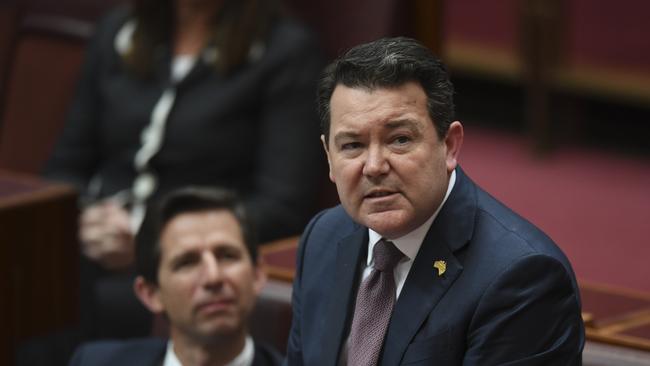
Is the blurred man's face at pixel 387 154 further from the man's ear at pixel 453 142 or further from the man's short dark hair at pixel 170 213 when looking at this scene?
the man's short dark hair at pixel 170 213

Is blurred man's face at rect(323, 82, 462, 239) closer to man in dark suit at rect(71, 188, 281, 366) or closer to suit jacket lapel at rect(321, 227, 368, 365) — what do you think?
suit jacket lapel at rect(321, 227, 368, 365)

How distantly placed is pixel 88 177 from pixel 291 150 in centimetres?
32

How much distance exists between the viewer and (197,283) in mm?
1387

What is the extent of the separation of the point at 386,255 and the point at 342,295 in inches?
2.1

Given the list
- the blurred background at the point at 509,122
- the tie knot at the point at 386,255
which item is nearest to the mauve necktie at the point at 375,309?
the tie knot at the point at 386,255

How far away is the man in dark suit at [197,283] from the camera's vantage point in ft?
4.52

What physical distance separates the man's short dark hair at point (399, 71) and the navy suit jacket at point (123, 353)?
51 cm

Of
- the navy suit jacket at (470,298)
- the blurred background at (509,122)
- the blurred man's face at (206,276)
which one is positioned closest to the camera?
the navy suit jacket at (470,298)

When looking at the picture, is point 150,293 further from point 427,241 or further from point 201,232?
point 427,241

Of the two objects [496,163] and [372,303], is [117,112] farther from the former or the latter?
[496,163]

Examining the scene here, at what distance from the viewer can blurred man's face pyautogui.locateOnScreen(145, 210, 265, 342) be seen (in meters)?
1.38

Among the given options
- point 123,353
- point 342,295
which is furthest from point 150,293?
point 342,295

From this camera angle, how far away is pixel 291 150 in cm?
174

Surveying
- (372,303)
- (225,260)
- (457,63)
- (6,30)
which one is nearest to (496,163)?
(457,63)
